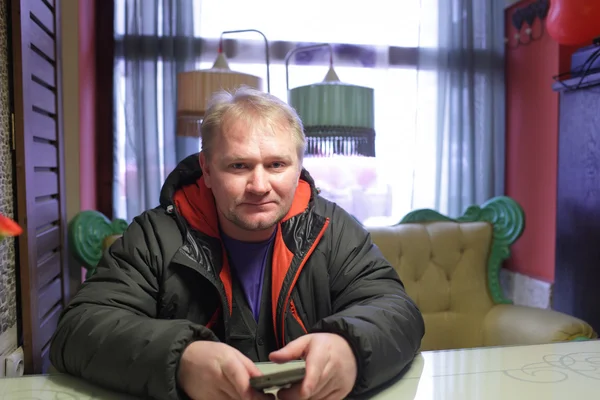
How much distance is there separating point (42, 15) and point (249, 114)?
0.92 m

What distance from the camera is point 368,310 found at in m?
0.96

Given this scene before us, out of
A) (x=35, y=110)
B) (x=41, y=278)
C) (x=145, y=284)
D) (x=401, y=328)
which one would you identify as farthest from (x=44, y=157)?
(x=401, y=328)

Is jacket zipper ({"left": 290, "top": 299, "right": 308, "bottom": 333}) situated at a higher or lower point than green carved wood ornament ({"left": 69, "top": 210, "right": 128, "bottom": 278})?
lower

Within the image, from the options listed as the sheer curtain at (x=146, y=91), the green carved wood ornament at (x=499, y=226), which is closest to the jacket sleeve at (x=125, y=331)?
the green carved wood ornament at (x=499, y=226)

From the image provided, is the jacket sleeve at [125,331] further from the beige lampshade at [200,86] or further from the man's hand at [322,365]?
the beige lampshade at [200,86]

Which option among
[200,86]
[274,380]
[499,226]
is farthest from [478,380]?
[200,86]

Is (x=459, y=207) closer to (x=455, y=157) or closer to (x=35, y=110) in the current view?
(x=455, y=157)

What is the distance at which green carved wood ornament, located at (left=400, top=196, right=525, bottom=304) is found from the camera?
85.9 inches

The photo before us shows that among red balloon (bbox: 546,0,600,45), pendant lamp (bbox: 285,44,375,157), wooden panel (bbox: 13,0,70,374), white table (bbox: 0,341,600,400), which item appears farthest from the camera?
pendant lamp (bbox: 285,44,375,157)

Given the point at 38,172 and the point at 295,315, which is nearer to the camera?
the point at 295,315

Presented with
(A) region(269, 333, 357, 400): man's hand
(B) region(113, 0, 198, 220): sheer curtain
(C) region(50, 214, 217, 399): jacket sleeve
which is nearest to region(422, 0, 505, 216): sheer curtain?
(B) region(113, 0, 198, 220): sheer curtain

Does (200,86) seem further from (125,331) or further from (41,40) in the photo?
(125,331)

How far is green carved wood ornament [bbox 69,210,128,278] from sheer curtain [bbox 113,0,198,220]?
2.20 ft

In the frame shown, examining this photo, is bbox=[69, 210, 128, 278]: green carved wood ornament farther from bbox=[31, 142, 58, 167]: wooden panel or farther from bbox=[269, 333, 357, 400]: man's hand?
bbox=[269, 333, 357, 400]: man's hand
